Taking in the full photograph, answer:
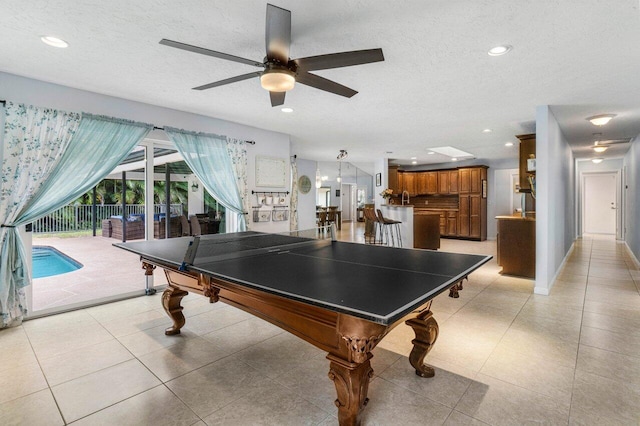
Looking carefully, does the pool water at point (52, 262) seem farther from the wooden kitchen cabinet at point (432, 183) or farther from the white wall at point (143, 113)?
the wooden kitchen cabinet at point (432, 183)

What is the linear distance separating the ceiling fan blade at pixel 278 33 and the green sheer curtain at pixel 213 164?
2.77 metres

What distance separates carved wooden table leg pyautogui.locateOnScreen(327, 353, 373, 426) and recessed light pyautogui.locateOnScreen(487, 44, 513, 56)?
8.33 ft

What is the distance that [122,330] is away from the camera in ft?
9.62

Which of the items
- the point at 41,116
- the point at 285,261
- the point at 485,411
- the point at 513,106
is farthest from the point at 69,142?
the point at 513,106

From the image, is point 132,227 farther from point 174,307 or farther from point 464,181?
point 464,181

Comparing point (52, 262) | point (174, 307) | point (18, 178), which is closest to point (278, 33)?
point (174, 307)

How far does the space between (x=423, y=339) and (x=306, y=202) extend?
722 centimetres

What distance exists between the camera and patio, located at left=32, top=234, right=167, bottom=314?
150 inches

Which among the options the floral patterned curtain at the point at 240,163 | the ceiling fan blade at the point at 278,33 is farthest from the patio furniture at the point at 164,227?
the ceiling fan blade at the point at 278,33

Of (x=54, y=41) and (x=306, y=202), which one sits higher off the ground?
(x=54, y=41)

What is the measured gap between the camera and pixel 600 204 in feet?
32.8

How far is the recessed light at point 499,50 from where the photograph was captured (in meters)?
2.48

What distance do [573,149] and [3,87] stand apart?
9827 millimetres

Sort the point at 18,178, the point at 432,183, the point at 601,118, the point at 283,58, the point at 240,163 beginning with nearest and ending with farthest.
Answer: the point at 283,58 → the point at 18,178 → the point at 601,118 → the point at 240,163 → the point at 432,183
